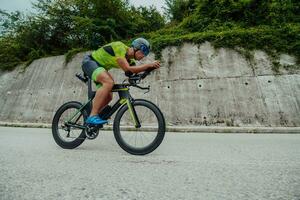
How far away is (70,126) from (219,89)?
888cm

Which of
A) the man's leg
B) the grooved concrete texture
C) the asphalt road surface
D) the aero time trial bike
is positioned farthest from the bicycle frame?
the grooved concrete texture

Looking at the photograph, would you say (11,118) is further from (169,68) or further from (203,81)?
(203,81)

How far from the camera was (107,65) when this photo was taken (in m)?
4.81

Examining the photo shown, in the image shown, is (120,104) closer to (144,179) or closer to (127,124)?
(127,124)

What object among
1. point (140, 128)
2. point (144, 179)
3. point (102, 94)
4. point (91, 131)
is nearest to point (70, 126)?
point (91, 131)

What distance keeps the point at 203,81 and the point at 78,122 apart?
9.01m

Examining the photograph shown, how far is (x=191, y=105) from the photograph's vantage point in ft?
41.9

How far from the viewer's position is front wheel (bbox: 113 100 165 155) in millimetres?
4055

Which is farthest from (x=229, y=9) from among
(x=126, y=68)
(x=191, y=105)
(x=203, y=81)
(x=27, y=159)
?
(x=27, y=159)

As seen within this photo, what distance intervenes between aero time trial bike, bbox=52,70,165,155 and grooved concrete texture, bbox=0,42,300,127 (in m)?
8.07

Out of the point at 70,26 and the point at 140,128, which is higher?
the point at 70,26

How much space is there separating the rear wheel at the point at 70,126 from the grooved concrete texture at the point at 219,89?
796cm

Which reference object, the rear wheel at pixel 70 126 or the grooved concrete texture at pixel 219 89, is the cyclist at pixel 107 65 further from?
the grooved concrete texture at pixel 219 89

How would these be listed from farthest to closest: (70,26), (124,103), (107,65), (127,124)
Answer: (70,26), (107,65), (124,103), (127,124)
